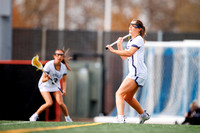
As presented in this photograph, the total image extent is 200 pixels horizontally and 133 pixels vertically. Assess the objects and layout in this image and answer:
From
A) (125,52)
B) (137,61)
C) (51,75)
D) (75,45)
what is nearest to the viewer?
(125,52)

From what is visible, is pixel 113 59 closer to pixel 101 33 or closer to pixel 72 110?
pixel 101 33

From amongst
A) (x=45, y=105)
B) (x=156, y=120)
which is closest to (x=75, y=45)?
(x=156, y=120)

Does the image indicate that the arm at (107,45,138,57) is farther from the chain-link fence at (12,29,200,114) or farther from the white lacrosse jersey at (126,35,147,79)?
the chain-link fence at (12,29,200,114)

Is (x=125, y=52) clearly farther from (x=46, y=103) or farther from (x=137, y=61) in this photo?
(x=46, y=103)

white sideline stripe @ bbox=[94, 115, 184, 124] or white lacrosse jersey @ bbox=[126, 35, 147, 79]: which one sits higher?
white lacrosse jersey @ bbox=[126, 35, 147, 79]

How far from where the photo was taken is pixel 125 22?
1197 inches

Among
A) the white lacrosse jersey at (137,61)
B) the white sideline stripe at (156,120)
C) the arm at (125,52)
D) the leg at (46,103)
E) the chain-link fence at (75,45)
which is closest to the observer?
the arm at (125,52)

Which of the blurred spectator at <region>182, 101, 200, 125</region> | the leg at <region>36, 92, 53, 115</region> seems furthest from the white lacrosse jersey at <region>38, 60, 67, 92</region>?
the blurred spectator at <region>182, 101, 200, 125</region>

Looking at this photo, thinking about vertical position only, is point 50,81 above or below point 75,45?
below

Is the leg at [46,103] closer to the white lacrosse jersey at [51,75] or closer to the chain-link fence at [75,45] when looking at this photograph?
the white lacrosse jersey at [51,75]

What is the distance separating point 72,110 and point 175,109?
338 cm

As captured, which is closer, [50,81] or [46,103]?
[46,103]

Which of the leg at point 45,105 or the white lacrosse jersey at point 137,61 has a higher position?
the white lacrosse jersey at point 137,61

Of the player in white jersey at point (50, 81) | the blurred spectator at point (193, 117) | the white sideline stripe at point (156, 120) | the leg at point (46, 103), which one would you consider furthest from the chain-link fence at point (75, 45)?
the leg at point (46, 103)
